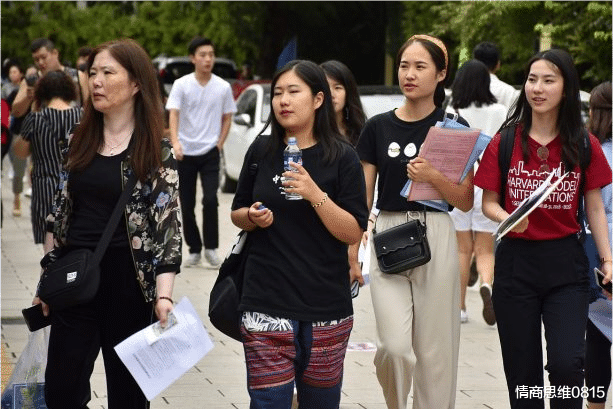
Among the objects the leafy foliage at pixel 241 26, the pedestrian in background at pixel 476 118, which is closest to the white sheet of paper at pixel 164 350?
the pedestrian in background at pixel 476 118

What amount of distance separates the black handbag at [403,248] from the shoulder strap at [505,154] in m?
0.46

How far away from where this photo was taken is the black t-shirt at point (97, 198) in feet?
17.3

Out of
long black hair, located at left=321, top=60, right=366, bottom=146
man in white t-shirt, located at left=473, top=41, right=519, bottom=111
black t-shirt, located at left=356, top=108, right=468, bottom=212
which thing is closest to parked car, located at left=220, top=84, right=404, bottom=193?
man in white t-shirt, located at left=473, top=41, right=519, bottom=111

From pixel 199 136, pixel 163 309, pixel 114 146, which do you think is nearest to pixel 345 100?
pixel 114 146

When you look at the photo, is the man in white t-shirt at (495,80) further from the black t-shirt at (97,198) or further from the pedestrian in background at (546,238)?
the black t-shirt at (97,198)

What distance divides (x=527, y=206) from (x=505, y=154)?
1.32ft

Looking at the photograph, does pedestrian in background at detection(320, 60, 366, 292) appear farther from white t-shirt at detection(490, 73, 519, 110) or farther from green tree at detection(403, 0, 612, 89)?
green tree at detection(403, 0, 612, 89)

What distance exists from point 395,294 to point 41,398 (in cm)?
165

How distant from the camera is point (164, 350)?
5.14 metres

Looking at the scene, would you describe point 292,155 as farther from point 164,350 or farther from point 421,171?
point 421,171

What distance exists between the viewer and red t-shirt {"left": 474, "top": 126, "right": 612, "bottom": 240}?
5730 millimetres

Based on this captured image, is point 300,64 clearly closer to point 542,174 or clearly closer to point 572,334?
point 542,174

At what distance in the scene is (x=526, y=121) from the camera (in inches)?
233

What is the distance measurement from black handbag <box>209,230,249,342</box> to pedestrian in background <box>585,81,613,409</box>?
1810 millimetres
